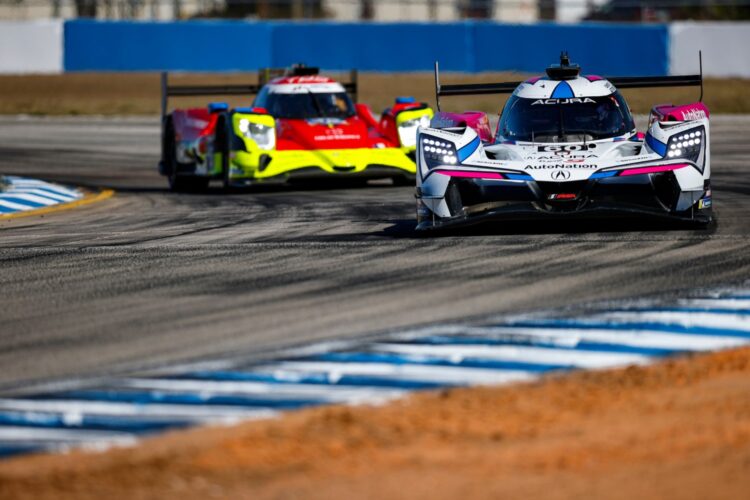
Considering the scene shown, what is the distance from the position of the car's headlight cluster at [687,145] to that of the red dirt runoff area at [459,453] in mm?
5117

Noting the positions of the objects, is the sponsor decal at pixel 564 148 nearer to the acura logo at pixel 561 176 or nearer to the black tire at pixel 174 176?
the acura logo at pixel 561 176

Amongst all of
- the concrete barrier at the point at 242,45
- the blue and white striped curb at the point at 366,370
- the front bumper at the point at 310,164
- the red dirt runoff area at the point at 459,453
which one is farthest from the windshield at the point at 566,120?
the concrete barrier at the point at 242,45

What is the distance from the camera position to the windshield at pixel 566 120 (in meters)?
12.2

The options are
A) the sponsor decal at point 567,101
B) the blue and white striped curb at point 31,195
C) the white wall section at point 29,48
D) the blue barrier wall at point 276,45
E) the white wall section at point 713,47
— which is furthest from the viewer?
the white wall section at point 29,48

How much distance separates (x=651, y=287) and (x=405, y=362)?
2.36m

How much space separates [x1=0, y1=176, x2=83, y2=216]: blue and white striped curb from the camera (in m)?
16.3

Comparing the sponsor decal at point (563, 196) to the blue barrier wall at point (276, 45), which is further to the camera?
the blue barrier wall at point (276, 45)

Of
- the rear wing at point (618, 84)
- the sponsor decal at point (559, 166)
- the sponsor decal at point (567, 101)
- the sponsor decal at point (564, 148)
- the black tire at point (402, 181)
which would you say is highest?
the rear wing at point (618, 84)

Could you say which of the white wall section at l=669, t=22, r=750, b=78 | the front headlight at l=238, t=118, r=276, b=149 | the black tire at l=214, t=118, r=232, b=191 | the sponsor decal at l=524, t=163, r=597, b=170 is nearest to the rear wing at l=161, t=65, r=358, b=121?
the black tire at l=214, t=118, r=232, b=191

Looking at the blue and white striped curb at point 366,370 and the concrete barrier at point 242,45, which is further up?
the concrete barrier at point 242,45

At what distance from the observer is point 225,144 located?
1722 centimetres

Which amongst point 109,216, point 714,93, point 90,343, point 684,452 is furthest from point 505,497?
point 714,93

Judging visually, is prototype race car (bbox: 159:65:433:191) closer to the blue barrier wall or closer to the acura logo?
the acura logo

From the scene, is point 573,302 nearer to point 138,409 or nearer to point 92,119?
point 138,409
